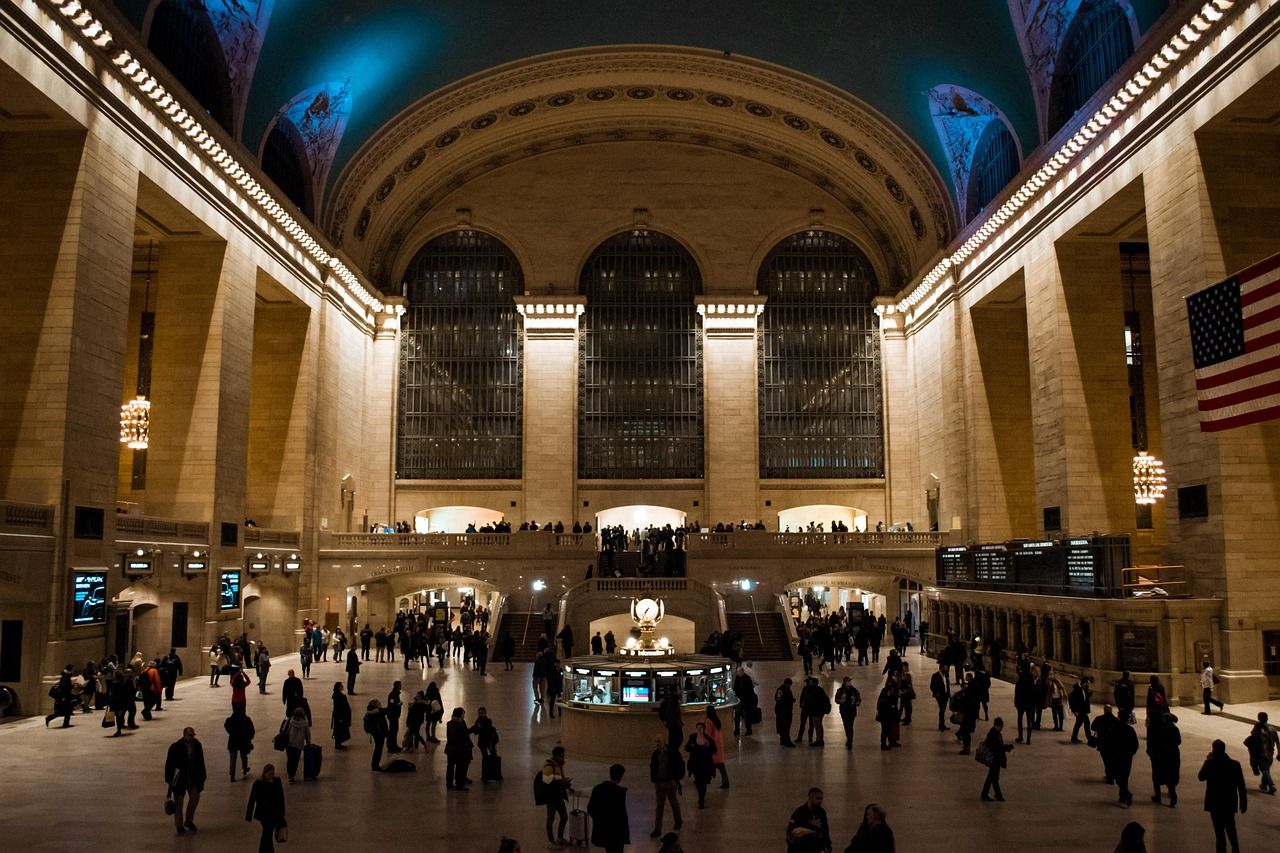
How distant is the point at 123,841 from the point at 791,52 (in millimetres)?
27492

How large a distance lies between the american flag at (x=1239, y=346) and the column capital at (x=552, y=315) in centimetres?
2440

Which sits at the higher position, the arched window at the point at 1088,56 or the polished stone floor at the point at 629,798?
the arched window at the point at 1088,56

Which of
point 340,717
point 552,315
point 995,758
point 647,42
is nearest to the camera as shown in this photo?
point 995,758

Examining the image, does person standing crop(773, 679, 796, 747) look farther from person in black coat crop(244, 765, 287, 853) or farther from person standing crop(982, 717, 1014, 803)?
person in black coat crop(244, 765, 287, 853)

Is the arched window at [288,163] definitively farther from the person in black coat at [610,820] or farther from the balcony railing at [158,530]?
the person in black coat at [610,820]

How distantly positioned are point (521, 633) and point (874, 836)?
68.9 feet

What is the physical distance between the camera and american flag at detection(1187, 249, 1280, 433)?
484 inches

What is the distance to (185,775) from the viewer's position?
9.34 m

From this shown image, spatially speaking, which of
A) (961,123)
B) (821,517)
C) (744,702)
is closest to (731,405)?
(821,517)

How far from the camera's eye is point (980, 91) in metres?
26.7

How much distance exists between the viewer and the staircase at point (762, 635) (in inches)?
996

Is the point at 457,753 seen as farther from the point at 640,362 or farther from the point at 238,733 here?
the point at 640,362

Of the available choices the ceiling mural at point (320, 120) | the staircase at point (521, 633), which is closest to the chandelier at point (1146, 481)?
the staircase at point (521, 633)

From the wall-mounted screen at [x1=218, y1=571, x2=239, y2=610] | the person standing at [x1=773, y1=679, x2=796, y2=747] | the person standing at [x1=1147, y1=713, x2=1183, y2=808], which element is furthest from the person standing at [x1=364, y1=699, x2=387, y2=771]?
the wall-mounted screen at [x1=218, y1=571, x2=239, y2=610]
